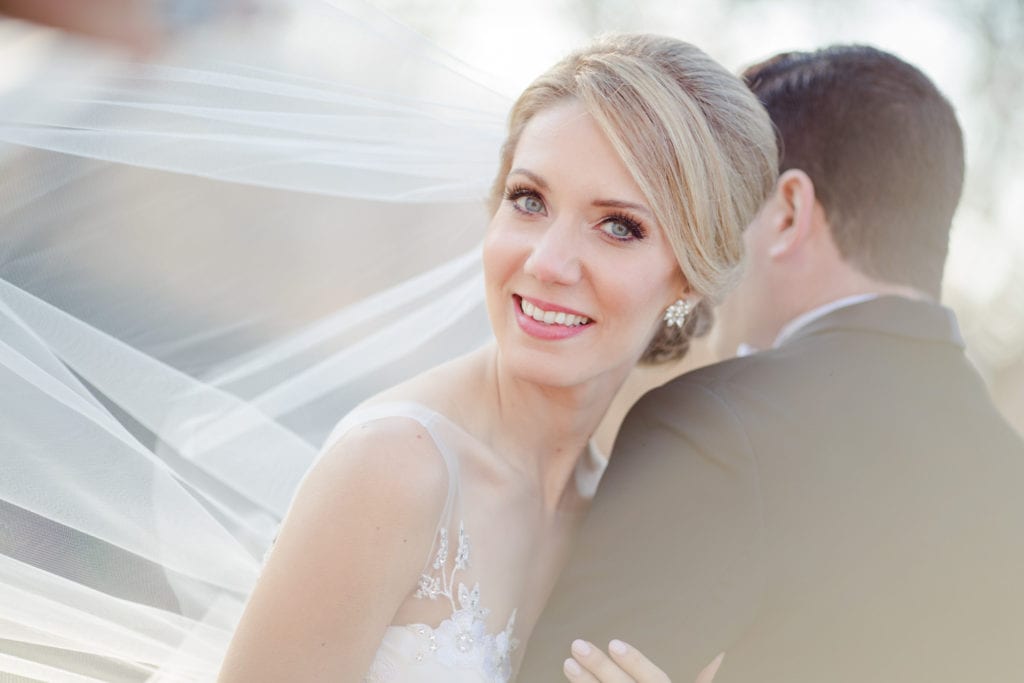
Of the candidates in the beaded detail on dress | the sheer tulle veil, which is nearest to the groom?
the beaded detail on dress

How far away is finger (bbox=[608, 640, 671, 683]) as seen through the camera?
2.42 metres

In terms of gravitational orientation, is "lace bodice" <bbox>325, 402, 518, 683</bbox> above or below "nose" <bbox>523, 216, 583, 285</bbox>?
below

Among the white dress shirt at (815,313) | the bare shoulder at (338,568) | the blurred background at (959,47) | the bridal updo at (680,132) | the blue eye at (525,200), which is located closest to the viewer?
the bare shoulder at (338,568)

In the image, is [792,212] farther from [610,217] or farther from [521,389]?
[521,389]

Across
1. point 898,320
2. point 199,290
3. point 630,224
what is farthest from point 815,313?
point 199,290

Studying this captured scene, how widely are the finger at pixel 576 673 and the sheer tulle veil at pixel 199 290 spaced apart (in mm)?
849

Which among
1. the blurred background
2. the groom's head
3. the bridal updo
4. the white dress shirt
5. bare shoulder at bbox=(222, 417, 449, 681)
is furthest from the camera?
the blurred background

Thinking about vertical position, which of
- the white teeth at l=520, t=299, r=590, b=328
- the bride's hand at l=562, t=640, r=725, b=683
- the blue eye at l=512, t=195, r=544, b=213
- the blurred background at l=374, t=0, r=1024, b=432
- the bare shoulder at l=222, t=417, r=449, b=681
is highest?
the blurred background at l=374, t=0, r=1024, b=432

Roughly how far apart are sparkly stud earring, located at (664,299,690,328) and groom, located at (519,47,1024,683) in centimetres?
26

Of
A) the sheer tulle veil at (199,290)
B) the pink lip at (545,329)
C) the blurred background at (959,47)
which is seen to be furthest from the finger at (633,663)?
the blurred background at (959,47)

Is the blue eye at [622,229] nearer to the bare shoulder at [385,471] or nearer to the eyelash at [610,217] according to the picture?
the eyelash at [610,217]

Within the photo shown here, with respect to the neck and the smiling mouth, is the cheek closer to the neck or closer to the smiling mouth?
the smiling mouth

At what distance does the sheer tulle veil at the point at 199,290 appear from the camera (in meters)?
2.36

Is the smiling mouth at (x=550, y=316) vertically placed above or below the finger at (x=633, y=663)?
above
